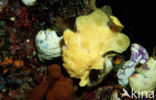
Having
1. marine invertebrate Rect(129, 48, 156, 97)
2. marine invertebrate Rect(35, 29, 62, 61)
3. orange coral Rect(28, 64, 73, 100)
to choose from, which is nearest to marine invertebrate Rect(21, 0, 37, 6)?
marine invertebrate Rect(35, 29, 62, 61)

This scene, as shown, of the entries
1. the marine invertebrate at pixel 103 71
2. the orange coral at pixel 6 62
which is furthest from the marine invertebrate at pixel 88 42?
the orange coral at pixel 6 62

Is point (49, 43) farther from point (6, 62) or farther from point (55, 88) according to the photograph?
point (6, 62)

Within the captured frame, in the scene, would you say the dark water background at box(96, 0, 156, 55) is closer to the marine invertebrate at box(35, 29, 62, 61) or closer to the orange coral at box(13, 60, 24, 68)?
the marine invertebrate at box(35, 29, 62, 61)

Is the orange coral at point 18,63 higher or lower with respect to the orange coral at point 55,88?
higher

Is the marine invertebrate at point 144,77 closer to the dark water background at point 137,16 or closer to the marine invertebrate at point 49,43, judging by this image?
the dark water background at point 137,16

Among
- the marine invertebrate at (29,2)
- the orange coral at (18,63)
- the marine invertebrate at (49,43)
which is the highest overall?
the marine invertebrate at (29,2)

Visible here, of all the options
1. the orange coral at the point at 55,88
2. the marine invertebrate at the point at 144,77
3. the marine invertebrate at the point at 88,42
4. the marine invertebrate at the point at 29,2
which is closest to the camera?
the marine invertebrate at the point at 88,42
